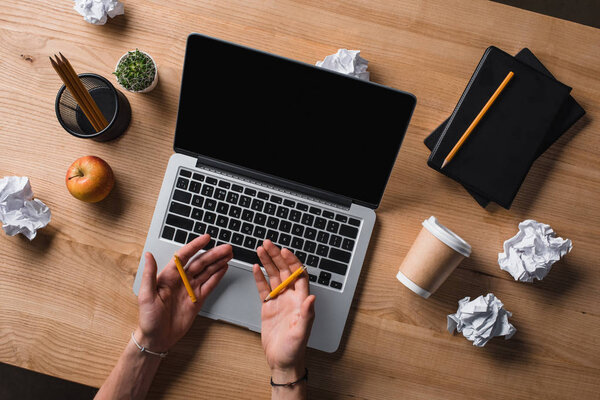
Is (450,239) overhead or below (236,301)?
overhead

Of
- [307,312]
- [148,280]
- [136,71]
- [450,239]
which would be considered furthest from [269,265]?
[136,71]

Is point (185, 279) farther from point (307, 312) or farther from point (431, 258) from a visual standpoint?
point (431, 258)

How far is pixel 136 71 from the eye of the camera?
2.79ft

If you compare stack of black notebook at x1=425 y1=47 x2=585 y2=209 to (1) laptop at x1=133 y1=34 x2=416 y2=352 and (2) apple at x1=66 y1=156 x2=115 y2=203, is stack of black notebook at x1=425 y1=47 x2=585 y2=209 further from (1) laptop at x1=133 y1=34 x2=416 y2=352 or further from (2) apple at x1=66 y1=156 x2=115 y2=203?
(2) apple at x1=66 y1=156 x2=115 y2=203

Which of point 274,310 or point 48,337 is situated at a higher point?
point 274,310

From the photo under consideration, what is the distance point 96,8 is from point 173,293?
0.61 metres

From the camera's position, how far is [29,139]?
35.9 inches

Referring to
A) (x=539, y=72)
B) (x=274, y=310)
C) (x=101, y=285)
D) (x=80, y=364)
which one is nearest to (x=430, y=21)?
(x=539, y=72)

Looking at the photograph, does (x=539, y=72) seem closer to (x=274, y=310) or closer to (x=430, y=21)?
(x=430, y=21)

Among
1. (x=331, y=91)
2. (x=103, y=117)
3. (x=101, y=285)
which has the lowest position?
(x=101, y=285)

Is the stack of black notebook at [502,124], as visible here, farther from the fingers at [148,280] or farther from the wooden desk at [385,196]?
the fingers at [148,280]

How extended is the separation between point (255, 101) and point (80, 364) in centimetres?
66

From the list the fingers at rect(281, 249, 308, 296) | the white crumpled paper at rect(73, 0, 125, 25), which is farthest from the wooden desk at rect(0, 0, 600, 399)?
the fingers at rect(281, 249, 308, 296)

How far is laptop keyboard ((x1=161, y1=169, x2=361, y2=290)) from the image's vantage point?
875 millimetres
